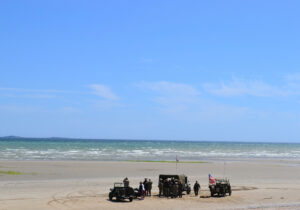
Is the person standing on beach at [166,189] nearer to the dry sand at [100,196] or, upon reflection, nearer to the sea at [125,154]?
the dry sand at [100,196]

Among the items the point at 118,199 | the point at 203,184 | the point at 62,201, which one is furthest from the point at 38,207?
the point at 203,184

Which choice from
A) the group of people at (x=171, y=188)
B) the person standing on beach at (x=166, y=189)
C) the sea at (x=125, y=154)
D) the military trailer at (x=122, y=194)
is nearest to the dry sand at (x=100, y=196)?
the military trailer at (x=122, y=194)

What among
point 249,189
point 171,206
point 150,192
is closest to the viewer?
point 171,206

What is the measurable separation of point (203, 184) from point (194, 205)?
32.8 ft

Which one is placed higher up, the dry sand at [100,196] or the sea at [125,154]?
the sea at [125,154]

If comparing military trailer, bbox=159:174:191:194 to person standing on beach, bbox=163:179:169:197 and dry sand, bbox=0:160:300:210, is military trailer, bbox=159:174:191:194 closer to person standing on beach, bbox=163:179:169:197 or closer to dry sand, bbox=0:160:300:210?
dry sand, bbox=0:160:300:210

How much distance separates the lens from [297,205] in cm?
2189

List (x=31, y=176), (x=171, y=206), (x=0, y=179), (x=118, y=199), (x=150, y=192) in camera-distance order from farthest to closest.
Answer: (x=31, y=176), (x=0, y=179), (x=150, y=192), (x=118, y=199), (x=171, y=206)

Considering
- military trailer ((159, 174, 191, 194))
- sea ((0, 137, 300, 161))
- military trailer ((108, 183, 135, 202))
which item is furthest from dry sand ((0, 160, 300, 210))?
sea ((0, 137, 300, 161))

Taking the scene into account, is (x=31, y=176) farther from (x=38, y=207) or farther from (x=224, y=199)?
(x=224, y=199)

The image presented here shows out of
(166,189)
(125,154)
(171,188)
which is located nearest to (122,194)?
(166,189)

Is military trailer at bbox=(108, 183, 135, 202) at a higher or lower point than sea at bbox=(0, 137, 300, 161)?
lower

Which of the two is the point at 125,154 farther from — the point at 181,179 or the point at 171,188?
the point at 171,188

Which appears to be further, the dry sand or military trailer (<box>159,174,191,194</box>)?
military trailer (<box>159,174,191,194</box>)
